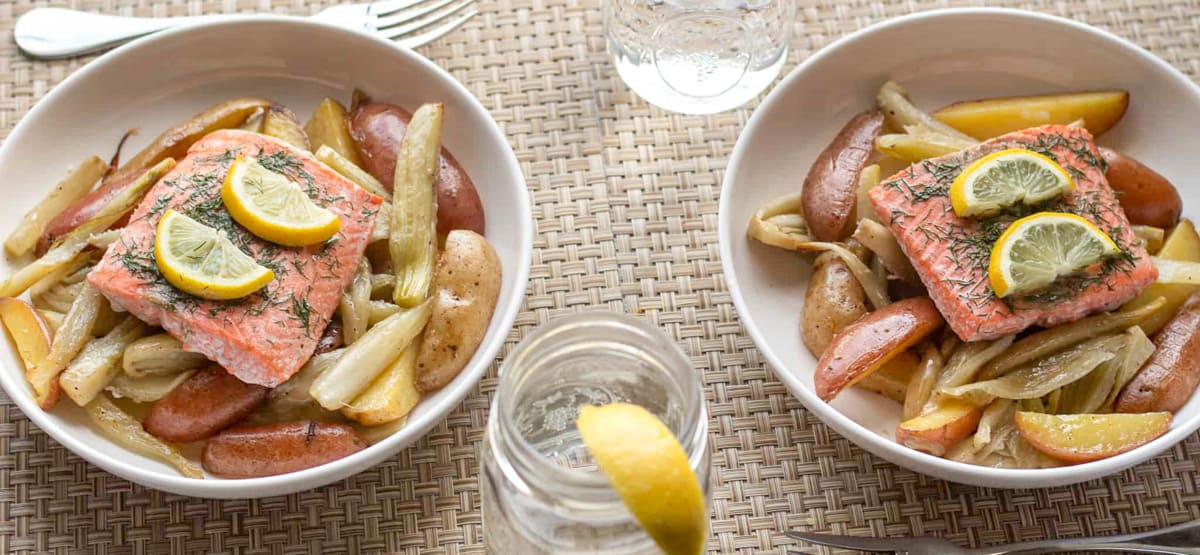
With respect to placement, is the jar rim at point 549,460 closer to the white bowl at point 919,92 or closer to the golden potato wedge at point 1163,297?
the white bowl at point 919,92

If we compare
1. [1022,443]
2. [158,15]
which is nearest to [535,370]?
[1022,443]

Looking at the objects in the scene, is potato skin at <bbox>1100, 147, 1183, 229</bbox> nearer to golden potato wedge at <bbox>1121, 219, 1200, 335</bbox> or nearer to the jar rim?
golden potato wedge at <bbox>1121, 219, 1200, 335</bbox>

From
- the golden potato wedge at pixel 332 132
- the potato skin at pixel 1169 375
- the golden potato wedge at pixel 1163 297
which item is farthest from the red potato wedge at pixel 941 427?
the golden potato wedge at pixel 332 132

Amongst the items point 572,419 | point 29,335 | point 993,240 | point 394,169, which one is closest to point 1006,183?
point 993,240

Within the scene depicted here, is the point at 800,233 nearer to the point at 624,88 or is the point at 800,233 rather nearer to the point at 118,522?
the point at 624,88

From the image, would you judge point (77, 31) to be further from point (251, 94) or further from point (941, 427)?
point (941, 427)

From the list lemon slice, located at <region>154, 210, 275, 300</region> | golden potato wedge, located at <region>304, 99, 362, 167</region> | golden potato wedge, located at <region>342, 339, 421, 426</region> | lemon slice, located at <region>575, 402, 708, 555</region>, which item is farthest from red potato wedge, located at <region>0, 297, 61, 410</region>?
lemon slice, located at <region>575, 402, 708, 555</region>

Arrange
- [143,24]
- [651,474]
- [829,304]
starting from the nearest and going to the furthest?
1. [651,474]
2. [829,304]
3. [143,24]
